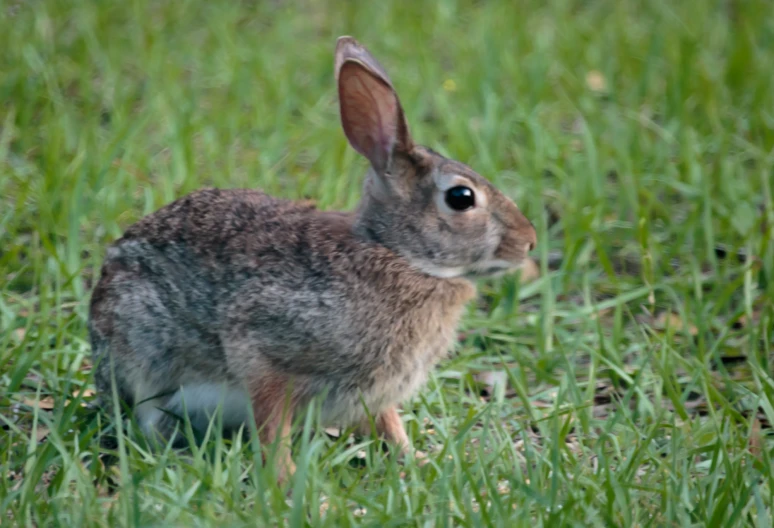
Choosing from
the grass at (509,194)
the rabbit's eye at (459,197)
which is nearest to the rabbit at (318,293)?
the rabbit's eye at (459,197)

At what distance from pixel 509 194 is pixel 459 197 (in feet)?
5.54

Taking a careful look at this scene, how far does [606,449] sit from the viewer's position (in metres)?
3.52

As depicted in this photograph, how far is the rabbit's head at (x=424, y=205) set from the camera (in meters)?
3.62

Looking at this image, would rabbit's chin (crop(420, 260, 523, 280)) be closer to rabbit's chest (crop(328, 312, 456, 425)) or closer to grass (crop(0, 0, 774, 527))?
rabbit's chest (crop(328, 312, 456, 425))

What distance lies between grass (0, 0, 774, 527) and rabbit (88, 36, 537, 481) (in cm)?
16

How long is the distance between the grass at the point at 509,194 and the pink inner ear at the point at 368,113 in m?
0.92

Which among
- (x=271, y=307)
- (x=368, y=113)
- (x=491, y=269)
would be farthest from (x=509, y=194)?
(x=271, y=307)

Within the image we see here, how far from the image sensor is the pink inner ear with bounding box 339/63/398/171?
3551 millimetres

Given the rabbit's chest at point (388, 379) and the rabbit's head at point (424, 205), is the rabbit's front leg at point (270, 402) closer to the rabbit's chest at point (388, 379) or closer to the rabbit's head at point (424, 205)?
the rabbit's chest at point (388, 379)

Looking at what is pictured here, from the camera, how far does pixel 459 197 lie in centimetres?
363

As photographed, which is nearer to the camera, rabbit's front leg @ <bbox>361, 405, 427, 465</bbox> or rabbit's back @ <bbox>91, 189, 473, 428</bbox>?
rabbit's back @ <bbox>91, 189, 473, 428</bbox>

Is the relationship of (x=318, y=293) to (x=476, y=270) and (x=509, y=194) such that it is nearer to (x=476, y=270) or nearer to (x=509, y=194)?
(x=476, y=270)

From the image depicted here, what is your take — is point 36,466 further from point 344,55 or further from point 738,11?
point 738,11

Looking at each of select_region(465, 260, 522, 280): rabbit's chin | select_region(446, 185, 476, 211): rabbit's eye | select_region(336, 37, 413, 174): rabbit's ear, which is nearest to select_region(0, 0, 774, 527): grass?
select_region(465, 260, 522, 280): rabbit's chin
